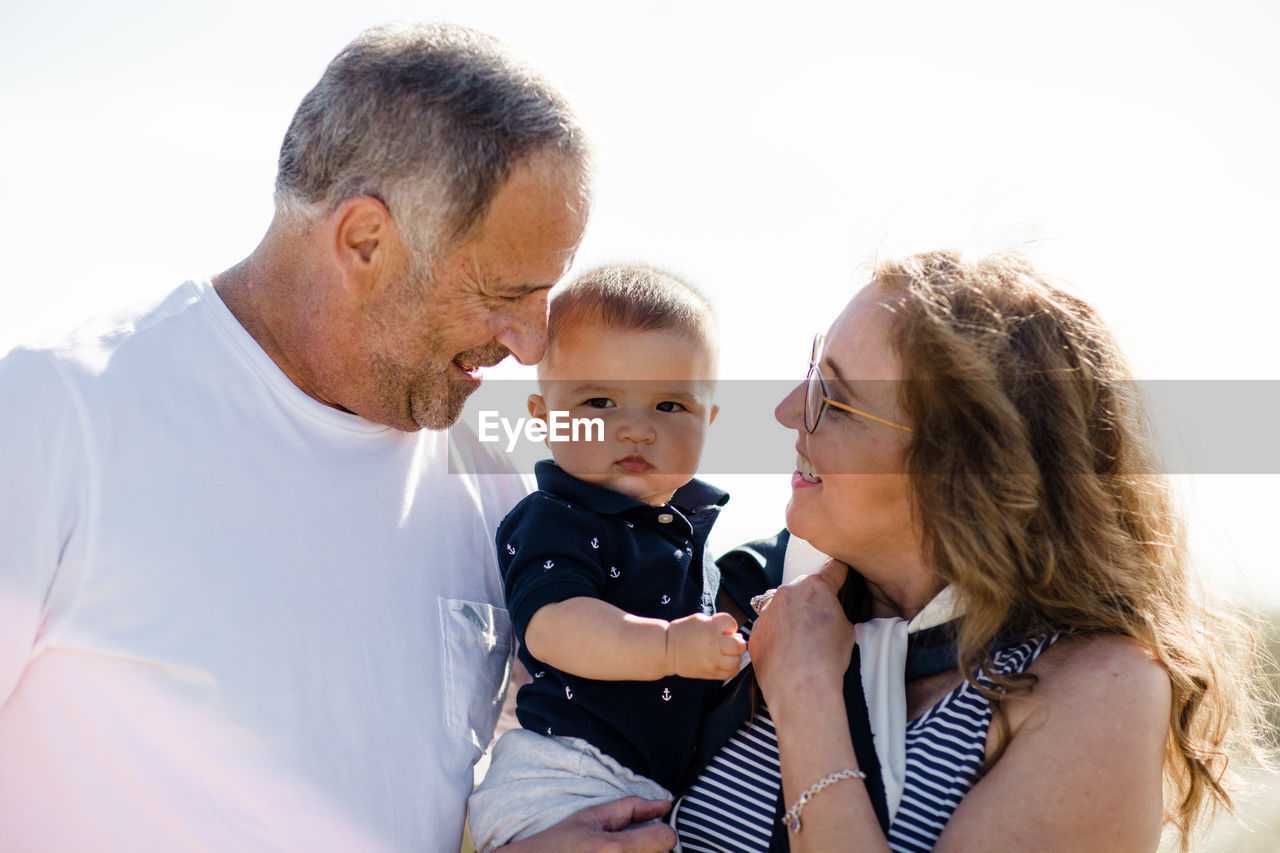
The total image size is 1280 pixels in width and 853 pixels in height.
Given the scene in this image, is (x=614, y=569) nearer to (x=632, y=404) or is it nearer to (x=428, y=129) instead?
(x=632, y=404)

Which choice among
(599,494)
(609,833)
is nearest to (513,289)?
(599,494)

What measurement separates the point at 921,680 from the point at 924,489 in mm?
442

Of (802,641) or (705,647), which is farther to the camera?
(802,641)

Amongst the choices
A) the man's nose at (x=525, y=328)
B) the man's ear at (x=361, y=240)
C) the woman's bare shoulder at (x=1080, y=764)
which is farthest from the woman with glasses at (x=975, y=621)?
the man's ear at (x=361, y=240)

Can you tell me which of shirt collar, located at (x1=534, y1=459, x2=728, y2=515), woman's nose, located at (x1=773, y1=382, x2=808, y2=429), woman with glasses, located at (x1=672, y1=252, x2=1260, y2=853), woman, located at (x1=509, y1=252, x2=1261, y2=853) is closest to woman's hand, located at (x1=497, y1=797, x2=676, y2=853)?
woman, located at (x1=509, y1=252, x2=1261, y2=853)

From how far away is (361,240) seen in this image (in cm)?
256

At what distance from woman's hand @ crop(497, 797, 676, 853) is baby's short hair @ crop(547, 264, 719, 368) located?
1.22 metres

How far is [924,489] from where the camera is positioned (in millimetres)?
2410

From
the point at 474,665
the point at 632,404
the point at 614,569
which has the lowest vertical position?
the point at 474,665

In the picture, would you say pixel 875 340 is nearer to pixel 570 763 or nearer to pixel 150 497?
pixel 570 763

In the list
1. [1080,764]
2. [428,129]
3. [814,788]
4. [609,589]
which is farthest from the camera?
[609,589]

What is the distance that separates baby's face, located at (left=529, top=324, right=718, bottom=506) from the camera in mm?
2777

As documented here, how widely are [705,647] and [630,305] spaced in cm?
101

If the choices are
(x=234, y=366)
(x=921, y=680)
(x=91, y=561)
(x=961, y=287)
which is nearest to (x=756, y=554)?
(x=921, y=680)
